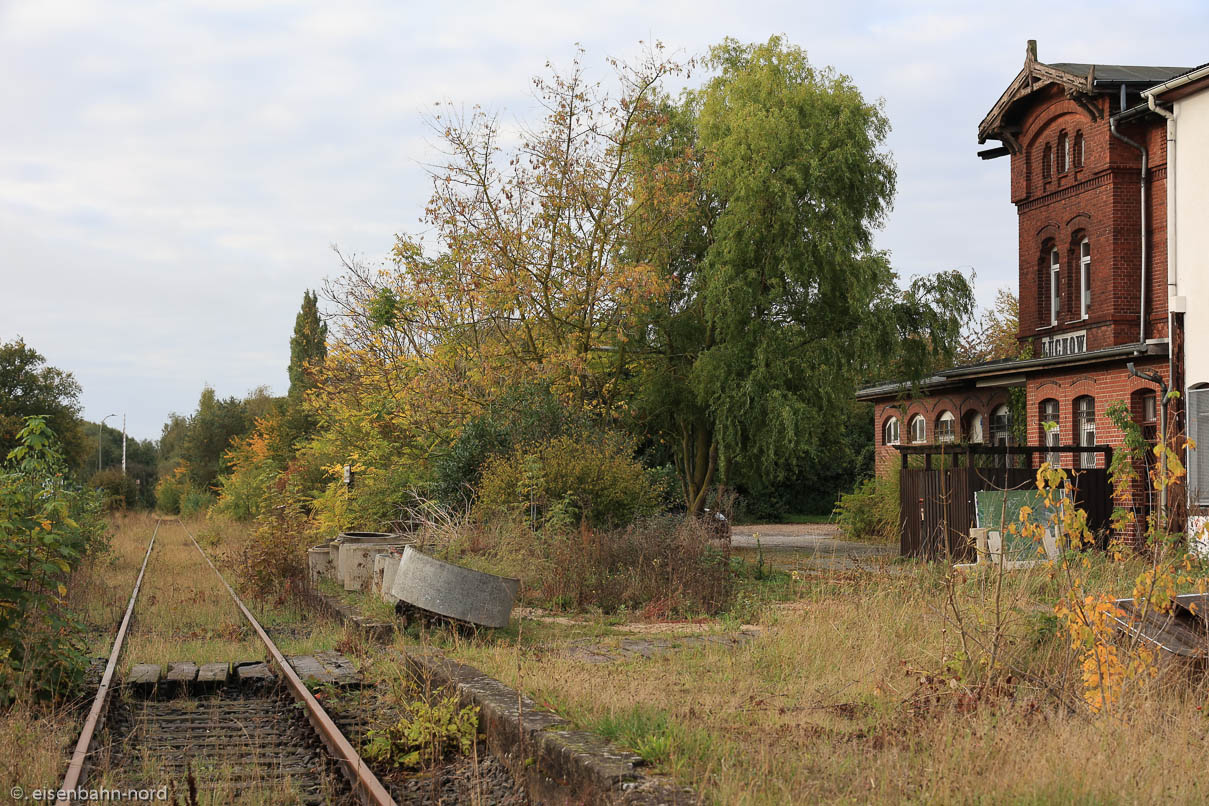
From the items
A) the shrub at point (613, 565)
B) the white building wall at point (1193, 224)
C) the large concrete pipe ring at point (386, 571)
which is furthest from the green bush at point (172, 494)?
the white building wall at point (1193, 224)

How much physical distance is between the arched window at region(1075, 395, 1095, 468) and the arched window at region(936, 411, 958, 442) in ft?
20.3

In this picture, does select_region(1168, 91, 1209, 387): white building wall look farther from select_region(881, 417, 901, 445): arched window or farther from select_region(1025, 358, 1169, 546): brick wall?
select_region(881, 417, 901, 445): arched window

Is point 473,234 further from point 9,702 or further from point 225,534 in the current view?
point 225,534

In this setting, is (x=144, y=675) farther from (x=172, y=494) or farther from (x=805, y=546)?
(x=172, y=494)

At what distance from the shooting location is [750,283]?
24.2m

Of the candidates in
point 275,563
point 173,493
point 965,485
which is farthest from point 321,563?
point 173,493

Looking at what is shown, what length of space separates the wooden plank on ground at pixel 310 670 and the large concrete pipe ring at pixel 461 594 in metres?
1.15

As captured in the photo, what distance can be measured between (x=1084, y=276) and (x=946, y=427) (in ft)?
23.1

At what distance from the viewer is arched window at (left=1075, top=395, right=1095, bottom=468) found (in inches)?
863

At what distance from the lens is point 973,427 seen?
2814 centimetres

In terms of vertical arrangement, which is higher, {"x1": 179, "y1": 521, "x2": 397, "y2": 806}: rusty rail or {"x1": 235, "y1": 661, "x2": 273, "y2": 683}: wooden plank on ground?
{"x1": 179, "y1": 521, "x2": 397, "y2": 806}: rusty rail

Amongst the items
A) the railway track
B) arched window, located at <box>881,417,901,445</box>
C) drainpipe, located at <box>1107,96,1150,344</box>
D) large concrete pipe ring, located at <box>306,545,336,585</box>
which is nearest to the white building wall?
drainpipe, located at <box>1107,96,1150,344</box>

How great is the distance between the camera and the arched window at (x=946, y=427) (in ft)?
94.9

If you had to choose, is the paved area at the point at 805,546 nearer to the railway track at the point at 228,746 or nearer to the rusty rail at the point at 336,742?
the rusty rail at the point at 336,742
